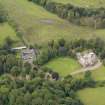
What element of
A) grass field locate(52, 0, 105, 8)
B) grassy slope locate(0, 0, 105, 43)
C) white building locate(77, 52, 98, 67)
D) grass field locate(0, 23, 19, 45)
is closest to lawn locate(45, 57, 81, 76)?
white building locate(77, 52, 98, 67)

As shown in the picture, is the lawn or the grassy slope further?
the grassy slope

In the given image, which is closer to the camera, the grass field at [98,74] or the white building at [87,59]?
the grass field at [98,74]

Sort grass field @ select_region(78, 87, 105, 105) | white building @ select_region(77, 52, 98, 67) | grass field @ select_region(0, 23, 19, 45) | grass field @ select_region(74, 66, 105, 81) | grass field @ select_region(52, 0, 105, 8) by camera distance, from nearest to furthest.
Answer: grass field @ select_region(78, 87, 105, 105)
grass field @ select_region(74, 66, 105, 81)
white building @ select_region(77, 52, 98, 67)
grass field @ select_region(0, 23, 19, 45)
grass field @ select_region(52, 0, 105, 8)

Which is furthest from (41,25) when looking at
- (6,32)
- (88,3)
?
(88,3)

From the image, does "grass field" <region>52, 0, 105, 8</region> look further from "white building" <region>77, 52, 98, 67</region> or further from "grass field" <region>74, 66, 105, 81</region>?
"grass field" <region>74, 66, 105, 81</region>

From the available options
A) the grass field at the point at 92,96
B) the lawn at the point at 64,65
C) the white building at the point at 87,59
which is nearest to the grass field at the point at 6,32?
the lawn at the point at 64,65

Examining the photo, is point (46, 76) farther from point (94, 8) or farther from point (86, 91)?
point (94, 8)

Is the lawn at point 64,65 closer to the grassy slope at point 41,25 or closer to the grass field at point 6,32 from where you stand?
the grassy slope at point 41,25
